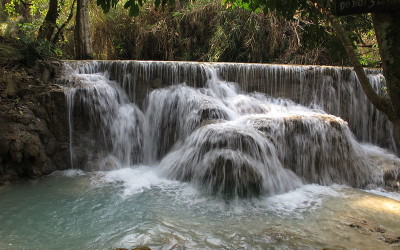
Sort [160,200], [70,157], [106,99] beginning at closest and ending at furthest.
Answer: [160,200]
[70,157]
[106,99]

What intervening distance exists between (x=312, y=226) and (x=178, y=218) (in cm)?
178

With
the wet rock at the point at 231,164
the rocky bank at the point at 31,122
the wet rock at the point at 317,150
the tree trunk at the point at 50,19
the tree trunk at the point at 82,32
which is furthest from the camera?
the tree trunk at the point at 50,19

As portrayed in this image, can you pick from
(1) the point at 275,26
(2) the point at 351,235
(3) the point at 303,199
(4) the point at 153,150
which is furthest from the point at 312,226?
(1) the point at 275,26

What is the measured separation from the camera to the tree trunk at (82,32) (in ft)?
34.8

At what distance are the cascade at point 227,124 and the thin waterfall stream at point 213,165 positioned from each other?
26mm

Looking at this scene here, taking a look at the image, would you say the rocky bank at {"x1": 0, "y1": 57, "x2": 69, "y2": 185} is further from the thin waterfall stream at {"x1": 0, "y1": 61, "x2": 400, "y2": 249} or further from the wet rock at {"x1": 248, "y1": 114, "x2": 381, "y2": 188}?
the wet rock at {"x1": 248, "y1": 114, "x2": 381, "y2": 188}

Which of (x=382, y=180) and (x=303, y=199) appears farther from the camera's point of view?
(x=382, y=180)

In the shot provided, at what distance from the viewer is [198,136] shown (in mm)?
6422

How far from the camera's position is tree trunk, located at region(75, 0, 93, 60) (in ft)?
34.8

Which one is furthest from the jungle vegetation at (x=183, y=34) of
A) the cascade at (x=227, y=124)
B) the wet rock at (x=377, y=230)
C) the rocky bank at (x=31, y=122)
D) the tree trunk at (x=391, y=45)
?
the tree trunk at (x=391, y=45)

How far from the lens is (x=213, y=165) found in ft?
18.8

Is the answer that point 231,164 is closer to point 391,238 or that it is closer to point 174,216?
point 174,216

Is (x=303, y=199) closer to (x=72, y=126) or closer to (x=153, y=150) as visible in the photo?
(x=153, y=150)

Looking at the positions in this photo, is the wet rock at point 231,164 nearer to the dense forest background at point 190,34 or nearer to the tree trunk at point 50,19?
the dense forest background at point 190,34
